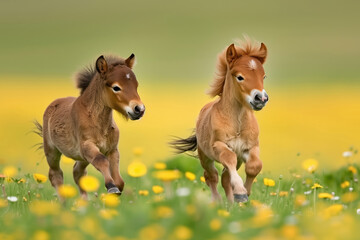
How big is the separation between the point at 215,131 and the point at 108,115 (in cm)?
142

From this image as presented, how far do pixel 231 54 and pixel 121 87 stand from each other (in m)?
1.46

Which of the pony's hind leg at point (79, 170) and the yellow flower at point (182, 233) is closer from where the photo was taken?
the yellow flower at point (182, 233)

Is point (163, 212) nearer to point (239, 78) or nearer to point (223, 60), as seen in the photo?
point (239, 78)

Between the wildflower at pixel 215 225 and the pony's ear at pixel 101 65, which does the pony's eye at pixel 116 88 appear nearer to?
the pony's ear at pixel 101 65

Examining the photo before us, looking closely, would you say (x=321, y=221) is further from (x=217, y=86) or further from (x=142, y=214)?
(x=217, y=86)

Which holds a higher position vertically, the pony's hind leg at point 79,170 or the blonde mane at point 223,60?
the blonde mane at point 223,60

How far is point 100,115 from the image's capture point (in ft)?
31.3

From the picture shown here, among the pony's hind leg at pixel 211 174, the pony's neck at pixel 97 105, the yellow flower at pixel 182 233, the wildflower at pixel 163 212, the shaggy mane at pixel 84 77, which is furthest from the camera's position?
the pony's hind leg at pixel 211 174

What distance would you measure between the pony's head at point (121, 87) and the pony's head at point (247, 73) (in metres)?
1.21

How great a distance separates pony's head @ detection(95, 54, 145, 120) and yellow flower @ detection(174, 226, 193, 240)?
3.69 metres

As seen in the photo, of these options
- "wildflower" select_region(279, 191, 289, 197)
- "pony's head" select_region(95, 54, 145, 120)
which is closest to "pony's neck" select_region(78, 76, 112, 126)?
"pony's head" select_region(95, 54, 145, 120)

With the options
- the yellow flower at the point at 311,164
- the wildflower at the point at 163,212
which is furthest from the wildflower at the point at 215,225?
the yellow flower at the point at 311,164

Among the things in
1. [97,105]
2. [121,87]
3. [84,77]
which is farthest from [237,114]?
[84,77]

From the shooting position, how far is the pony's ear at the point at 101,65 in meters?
9.40
